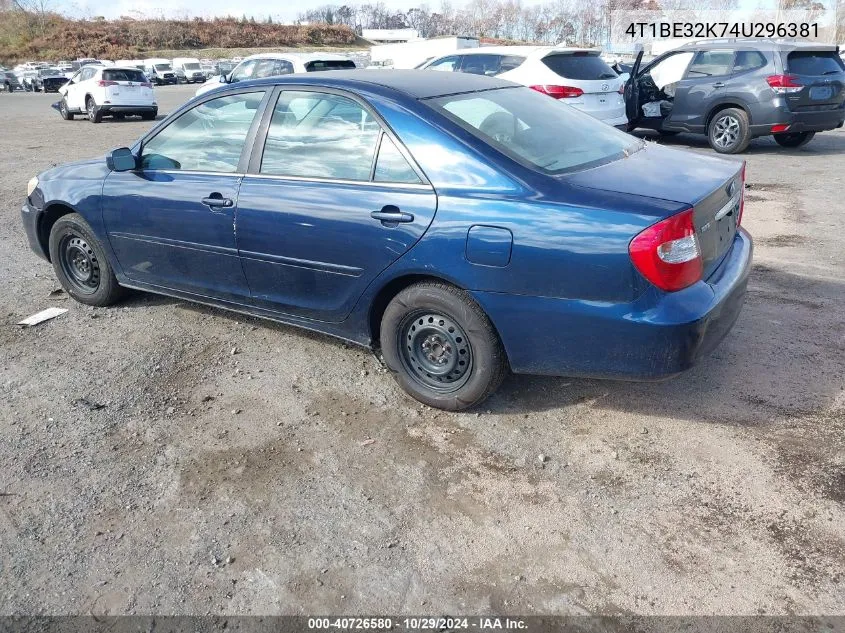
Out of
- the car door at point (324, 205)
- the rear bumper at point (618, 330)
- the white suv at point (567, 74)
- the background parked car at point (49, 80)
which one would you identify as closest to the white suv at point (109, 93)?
the white suv at point (567, 74)

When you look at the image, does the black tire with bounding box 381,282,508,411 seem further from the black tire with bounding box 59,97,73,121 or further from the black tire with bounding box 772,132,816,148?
the black tire with bounding box 59,97,73,121

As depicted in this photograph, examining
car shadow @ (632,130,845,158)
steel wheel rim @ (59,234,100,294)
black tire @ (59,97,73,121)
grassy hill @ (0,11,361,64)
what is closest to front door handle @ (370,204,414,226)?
steel wheel rim @ (59,234,100,294)

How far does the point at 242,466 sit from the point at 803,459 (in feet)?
8.45

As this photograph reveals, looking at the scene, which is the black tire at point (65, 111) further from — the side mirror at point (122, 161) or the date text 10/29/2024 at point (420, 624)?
the date text 10/29/2024 at point (420, 624)

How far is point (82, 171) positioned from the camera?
4941 mm

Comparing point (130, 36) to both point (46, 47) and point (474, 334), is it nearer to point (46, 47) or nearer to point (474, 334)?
point (46, 47)

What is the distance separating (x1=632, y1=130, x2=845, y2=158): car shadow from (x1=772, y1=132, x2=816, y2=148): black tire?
99 mm

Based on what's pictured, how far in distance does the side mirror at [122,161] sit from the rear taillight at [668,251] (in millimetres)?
3195

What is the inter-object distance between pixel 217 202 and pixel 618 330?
7.88 ft

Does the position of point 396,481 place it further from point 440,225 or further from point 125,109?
point 125,109

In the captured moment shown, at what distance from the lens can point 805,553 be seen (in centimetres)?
262

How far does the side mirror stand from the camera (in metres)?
4.44

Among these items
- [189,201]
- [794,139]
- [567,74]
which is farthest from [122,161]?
[794,139]

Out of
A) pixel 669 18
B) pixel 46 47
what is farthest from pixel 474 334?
pixel 46 47
